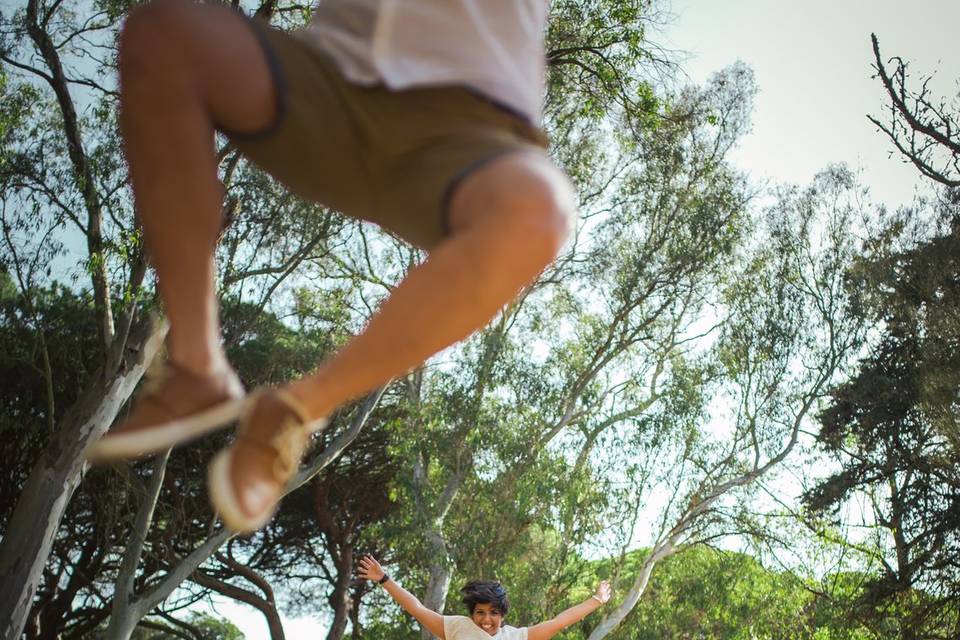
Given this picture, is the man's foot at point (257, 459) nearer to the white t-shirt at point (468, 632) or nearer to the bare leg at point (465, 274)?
the bare leg at point (465, 274)

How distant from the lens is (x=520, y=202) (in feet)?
2.84

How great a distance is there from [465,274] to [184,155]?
1.16 ft

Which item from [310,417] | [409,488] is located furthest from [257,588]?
[310,417]

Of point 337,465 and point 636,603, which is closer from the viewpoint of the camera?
point 636,603

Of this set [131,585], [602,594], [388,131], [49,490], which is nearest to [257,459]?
[388,131]

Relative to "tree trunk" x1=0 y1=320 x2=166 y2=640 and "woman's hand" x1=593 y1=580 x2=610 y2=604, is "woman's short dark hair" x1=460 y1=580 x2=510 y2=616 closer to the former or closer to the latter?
"woman's hand" x1=593 y1=580 x2=610 y2=604

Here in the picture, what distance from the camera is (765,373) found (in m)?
17.1

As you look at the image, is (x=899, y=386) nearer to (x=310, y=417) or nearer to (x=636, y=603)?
(x=636, y=603)

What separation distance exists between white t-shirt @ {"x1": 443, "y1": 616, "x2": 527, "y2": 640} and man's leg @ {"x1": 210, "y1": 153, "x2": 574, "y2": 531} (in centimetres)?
440

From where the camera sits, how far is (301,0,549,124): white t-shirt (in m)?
0.97

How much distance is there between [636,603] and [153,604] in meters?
9.75

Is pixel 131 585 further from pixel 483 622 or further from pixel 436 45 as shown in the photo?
pixel 436 45

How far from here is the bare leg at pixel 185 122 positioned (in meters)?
0.93

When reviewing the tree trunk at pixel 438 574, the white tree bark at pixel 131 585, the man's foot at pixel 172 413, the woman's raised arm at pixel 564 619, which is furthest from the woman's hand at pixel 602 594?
the tree trunk at pixel 438 574
